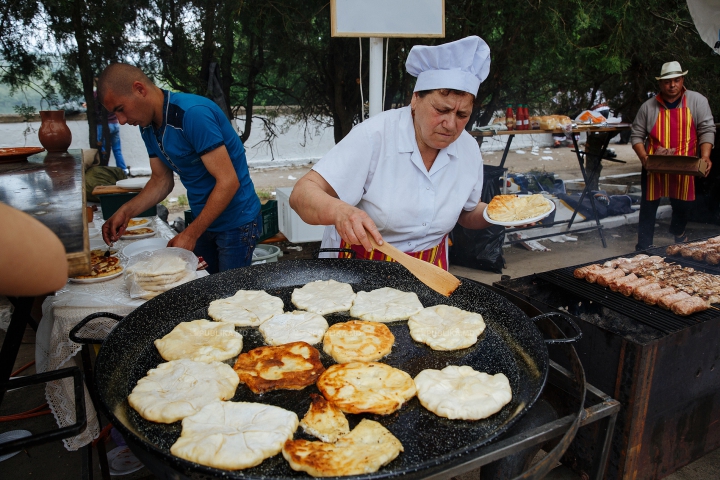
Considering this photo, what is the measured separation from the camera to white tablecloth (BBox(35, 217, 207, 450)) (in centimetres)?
251

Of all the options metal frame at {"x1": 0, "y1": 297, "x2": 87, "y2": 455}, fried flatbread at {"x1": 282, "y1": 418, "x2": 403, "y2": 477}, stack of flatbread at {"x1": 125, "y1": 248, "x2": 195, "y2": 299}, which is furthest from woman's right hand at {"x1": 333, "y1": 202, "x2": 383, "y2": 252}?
metal frame at {"x1": 0, "y1": 297, "x2": 87, "y2": 455}

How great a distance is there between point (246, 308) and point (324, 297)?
0.41 metres

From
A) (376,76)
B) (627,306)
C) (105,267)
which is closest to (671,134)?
(376,76)

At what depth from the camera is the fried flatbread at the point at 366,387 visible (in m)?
1.64

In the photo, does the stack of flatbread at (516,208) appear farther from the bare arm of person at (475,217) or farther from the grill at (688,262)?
the grill at (688,262)

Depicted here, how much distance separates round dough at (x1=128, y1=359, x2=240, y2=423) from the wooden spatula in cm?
84

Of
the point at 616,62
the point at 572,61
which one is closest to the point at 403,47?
the point at 572,61

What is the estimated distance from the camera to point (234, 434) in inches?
59.0

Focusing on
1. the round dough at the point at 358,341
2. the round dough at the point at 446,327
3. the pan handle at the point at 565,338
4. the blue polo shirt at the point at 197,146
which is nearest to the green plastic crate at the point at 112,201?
the blue polo shirt at the point at 197,146

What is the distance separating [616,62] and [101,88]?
4824 millimetres

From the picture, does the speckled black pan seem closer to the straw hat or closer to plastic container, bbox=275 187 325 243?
plastic container, bbox=275 187 325 243

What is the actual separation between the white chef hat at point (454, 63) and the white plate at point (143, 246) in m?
2.18

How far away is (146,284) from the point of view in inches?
102

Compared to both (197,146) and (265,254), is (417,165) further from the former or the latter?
(265,254)
